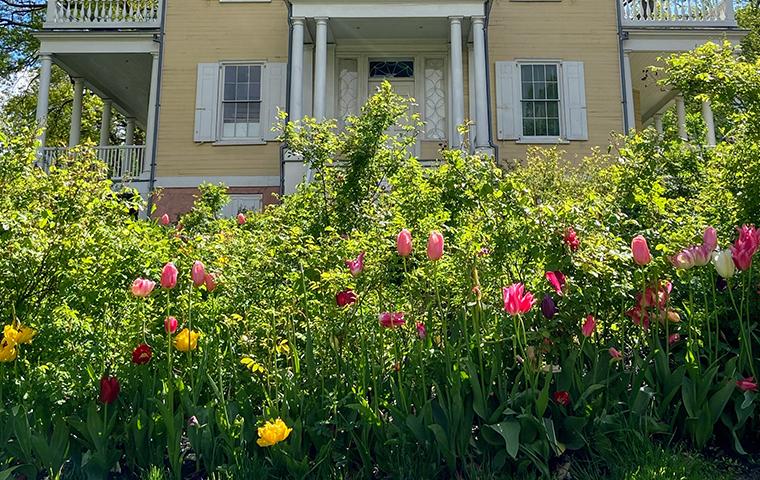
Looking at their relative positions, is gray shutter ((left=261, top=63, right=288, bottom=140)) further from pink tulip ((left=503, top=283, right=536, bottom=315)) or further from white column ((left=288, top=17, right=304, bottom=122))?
pink tulip ((left=503, top=283, right=536, bottom=315))

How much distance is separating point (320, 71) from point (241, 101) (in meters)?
2.50

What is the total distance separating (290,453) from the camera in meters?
2.69

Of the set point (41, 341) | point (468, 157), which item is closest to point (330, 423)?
point (41, 341)

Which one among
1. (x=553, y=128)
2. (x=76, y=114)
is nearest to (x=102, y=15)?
(x=76, y=114)

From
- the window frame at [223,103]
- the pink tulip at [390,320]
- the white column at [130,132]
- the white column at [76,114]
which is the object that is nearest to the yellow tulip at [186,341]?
the pink tulip at [390,320]

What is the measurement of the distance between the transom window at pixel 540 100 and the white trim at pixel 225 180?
5482 millimetres

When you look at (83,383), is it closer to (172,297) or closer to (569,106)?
(172,297)

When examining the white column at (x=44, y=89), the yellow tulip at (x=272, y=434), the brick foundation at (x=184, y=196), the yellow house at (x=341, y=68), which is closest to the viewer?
the yellow tulip at (x=272, y=434)

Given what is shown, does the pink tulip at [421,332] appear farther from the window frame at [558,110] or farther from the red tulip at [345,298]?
the window frame at [558,110]

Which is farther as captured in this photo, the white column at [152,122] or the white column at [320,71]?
the white column at [152,122]

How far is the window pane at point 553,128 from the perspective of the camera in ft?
42.6

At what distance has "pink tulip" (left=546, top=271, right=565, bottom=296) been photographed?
2.75 m

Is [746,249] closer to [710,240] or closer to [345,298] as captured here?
[710,240]

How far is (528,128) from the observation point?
42.7 feet
